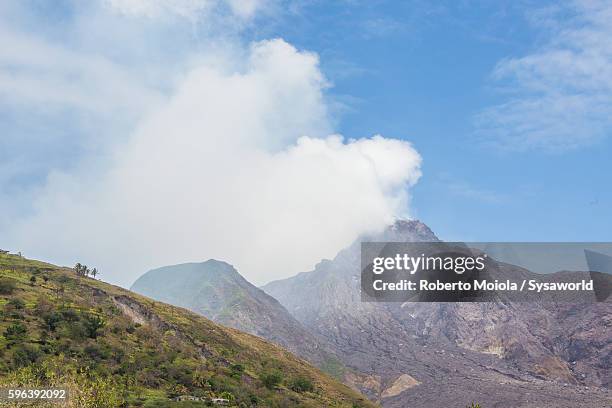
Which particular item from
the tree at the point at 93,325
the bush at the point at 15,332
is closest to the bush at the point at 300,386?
the tree at the point at 93,325

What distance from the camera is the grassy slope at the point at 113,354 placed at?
47.6 m

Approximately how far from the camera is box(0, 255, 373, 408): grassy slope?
47.6 meters

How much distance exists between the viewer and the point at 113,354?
190 ft

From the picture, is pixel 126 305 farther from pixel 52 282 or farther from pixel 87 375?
pixel 87 375

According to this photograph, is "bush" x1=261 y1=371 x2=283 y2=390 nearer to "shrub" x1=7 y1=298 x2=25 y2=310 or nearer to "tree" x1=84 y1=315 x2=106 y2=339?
"tree" x1=84 y1=315 x2=106 y2=339

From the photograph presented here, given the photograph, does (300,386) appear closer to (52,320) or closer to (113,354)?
(113,354)

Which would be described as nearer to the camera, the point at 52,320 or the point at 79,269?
the point at 52,320

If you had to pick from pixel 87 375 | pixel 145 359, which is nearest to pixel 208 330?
pixel 145 359

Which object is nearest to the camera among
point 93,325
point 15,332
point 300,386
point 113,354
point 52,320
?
point 15,332

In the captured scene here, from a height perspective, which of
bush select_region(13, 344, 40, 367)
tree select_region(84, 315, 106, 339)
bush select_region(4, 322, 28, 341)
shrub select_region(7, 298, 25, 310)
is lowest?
bush select_region(13, 344, 40, 367)

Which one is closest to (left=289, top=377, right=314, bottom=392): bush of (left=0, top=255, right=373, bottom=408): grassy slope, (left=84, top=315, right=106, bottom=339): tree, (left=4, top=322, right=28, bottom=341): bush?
(left=0, top=255, right=373, bottom=408): grassy slope

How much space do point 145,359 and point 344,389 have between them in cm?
5351

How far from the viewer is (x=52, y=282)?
84.2 m

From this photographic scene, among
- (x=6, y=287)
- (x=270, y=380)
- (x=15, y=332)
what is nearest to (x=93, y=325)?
(x=15, y=332)
